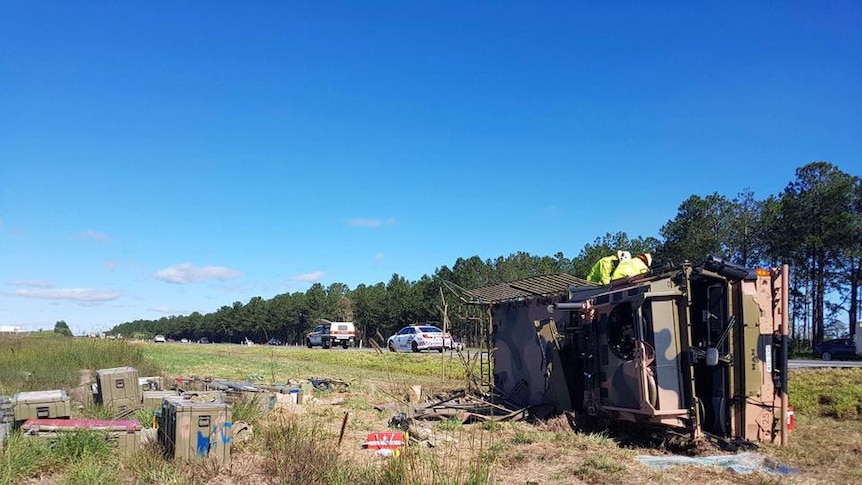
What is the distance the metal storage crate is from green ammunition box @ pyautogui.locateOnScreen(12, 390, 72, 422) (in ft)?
1.73

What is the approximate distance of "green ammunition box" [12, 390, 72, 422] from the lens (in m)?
7.53

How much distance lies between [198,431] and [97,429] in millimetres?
1137

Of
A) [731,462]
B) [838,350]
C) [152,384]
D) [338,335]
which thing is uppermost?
[152,384]

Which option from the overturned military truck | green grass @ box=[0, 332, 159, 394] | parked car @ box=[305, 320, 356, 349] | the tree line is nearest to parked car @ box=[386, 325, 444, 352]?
the tree line

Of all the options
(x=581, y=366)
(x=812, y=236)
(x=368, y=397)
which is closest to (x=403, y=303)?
(x=812, y=236)

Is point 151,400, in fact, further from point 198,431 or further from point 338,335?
point 338,335

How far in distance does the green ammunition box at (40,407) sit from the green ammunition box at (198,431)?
6.01 ft

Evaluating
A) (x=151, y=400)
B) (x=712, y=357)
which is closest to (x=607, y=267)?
(x=712, y=357)

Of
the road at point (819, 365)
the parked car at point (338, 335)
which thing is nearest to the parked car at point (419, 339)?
the parked car at point (338, 335)

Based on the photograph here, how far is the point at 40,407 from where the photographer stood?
7625 mm

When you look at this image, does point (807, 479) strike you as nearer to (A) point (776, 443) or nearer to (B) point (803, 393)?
(A) point (776, 443)

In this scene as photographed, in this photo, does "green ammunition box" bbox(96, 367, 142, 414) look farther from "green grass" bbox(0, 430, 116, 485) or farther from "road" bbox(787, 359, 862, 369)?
"road" bbox(787, 359, 862, 369)

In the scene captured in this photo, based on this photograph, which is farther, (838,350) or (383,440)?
(838,350)

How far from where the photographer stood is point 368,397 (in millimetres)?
14203
